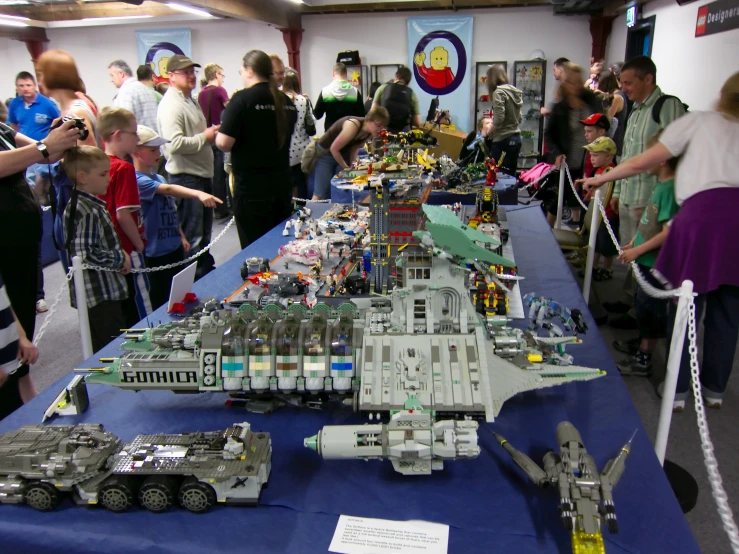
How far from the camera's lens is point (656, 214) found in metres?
4.01

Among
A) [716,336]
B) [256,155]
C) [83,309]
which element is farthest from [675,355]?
[256,155]

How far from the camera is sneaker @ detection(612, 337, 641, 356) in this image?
480 centimetres

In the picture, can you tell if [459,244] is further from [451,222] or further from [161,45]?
[161,45]

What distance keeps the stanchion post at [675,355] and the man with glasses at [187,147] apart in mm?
4457

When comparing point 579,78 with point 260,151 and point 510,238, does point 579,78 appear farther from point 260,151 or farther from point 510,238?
point 260,151

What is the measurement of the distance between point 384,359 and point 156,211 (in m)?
2.93

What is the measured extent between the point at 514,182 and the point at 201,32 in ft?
33.6

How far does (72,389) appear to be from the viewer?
8.83 feet

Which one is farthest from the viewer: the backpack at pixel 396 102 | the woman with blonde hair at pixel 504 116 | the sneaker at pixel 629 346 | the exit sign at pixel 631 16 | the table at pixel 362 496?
the exit sign at pixel 631 16

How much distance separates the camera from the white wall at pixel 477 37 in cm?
1312

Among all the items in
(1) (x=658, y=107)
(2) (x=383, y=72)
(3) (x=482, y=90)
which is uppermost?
(2) (x=383, y=72)

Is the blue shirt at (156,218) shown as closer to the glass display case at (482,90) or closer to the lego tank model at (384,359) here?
the lego tank model at (384,359)

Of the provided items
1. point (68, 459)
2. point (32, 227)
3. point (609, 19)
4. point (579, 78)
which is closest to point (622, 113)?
point (579, 78)

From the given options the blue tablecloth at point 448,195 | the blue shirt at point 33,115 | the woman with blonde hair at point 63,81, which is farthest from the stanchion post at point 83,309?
the blue shirt at point 33,115
